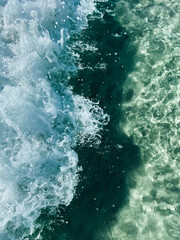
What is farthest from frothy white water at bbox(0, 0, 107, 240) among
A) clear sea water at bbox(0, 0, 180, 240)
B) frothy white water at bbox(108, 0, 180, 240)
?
frothy white water at bbox(108, 0, 180, 240)

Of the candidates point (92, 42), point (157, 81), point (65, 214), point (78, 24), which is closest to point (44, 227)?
point (65, 214)

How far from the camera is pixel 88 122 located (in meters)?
10.1

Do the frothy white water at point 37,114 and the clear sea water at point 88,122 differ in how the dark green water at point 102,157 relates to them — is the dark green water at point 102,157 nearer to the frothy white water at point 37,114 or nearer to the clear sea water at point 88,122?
the clear sea water at point 88,122

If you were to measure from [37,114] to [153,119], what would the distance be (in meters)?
4.94

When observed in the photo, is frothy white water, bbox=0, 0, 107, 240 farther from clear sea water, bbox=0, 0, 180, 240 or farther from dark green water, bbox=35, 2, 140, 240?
dark green water, bbox=35, 2, 140, 240

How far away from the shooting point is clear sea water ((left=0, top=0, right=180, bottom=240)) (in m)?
8.23

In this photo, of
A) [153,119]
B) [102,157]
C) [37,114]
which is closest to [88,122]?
[102,157]

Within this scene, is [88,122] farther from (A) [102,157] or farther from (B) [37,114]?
(B) [37,114]

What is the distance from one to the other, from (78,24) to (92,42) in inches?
65.3

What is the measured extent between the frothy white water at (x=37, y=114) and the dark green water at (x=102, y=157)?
0.40 m

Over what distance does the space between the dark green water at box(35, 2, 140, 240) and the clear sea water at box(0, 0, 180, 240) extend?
0.12 ft

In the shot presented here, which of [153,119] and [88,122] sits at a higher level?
[88,122]

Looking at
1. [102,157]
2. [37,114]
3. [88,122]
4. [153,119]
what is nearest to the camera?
[102,157]

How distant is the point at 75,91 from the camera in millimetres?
10914
